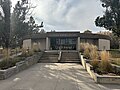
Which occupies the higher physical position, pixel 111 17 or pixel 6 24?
pixel 111 17

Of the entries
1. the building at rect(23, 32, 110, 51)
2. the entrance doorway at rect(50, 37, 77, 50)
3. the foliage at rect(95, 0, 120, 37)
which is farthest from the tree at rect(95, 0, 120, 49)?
the entrance doorway at rect(50, 37, 77, 50)

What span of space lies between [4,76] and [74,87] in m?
4.24

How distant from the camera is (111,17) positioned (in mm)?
33688

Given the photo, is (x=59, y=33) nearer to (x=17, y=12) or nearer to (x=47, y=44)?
(x=47, y=44)

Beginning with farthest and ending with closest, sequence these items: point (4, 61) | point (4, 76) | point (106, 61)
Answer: point (4, 61), point (106, 61), point (4, 76)

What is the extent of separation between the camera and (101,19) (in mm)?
35125

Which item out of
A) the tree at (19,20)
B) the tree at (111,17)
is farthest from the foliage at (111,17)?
the tree at (19,20)

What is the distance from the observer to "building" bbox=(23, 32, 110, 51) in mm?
36844

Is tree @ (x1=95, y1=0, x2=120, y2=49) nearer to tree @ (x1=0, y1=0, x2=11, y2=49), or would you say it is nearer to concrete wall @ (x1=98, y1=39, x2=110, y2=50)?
concrete wall @ (x1=98, y1=39, x2=110, y2=50)

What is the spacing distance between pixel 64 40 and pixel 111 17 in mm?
9303

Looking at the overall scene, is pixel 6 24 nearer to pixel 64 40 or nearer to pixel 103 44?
pixel 64 40

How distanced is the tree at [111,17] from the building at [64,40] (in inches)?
142

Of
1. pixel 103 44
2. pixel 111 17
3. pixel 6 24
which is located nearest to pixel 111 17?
pixel 111 17

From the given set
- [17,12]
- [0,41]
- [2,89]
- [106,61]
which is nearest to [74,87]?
[2,89]
